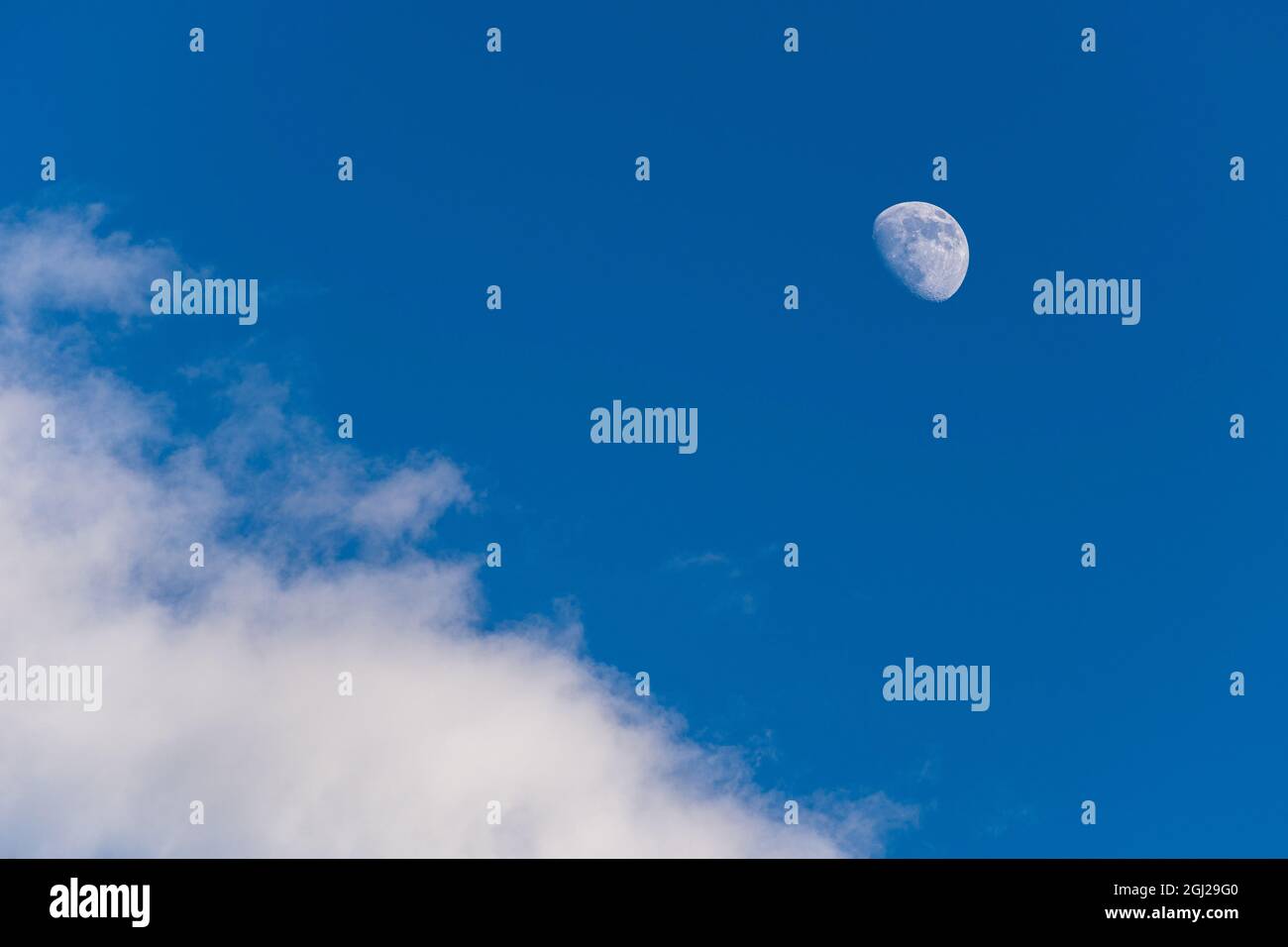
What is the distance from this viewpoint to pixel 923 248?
7612 cm

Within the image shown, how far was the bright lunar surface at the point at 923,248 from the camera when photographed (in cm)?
7612

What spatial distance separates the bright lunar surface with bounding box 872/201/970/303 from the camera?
76.1 meters
